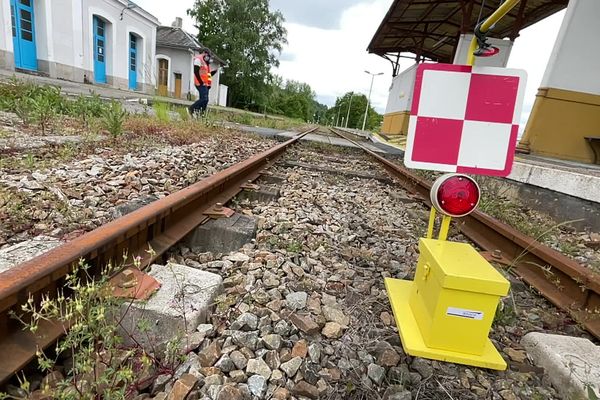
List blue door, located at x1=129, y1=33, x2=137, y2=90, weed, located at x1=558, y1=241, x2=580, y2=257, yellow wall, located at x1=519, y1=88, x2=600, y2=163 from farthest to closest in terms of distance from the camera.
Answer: blue door, located at x1=129, y1=33, x2=137, y2=90, yellow wall, located at x1=519, y1=88, x2=600, y2=163, weed, located at x1=558, y1=241, x2=580, y2=257

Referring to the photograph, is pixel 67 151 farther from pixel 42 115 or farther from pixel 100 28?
pixel 100 28

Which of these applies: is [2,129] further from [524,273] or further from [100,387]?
[524,273]

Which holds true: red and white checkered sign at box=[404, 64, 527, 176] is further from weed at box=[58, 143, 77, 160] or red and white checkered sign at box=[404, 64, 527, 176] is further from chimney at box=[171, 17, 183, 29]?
chimney at box=[171, 17, 183, 29]

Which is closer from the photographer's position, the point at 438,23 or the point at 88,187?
the point at 88,187

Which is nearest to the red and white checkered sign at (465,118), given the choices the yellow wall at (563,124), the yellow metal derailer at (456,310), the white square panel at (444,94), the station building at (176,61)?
the white square panel at (444,94)

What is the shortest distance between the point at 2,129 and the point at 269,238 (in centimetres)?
352

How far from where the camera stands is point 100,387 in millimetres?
970

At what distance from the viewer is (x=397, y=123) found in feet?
51.2

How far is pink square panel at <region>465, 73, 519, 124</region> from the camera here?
1.44 m

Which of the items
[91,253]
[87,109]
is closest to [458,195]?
[91,253]

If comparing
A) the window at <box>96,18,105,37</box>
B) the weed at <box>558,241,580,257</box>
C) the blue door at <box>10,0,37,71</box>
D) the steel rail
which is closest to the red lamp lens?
the steel rail

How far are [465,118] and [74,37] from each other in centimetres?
1939

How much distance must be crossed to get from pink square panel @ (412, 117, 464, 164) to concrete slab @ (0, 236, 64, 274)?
62.2 inches

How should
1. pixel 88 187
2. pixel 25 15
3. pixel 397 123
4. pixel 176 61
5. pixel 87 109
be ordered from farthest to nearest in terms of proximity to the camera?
pixel 176 61
pixel 397 123
pixel 25 15
pixel 87 109
pixel 88 187
